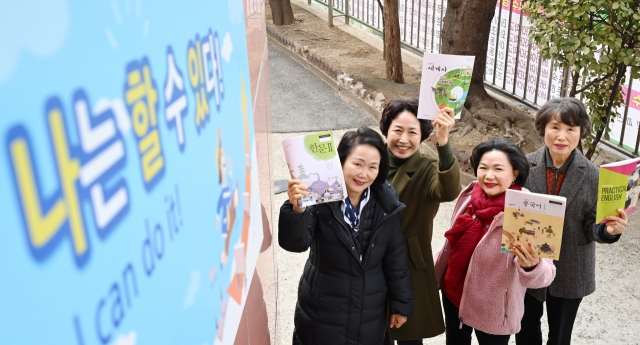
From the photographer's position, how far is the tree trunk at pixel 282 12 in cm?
1216

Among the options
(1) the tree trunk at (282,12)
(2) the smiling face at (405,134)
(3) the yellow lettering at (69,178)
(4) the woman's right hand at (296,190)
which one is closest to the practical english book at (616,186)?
(2) the smiling face at (405,134)

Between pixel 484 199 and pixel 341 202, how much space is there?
61 cm

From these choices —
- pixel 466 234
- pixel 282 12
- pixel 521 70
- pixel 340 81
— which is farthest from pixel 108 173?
pixel 282 12

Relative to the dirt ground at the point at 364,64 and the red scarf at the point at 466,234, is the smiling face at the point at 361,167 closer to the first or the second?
the red scarf at the point at 466,234

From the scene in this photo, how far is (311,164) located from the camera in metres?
2.29

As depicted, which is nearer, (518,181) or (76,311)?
(76,311)

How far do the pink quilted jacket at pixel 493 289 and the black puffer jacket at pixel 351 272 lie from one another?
297mm

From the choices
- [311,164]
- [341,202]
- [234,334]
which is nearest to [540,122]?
[341,202]

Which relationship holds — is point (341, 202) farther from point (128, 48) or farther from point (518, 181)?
point (128, 48)

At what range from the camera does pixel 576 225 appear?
284 centimetres

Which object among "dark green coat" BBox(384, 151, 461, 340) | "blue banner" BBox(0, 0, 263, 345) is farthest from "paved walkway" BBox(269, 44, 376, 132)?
"blue banner" BBox(0, 0, 263, 345)

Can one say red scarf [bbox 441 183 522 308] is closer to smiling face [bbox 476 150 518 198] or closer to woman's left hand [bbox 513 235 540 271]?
smiling face [bbox 476 150 518 198]

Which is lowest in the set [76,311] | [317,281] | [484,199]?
[317,281]

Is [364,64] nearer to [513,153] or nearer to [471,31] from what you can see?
[471,31]
